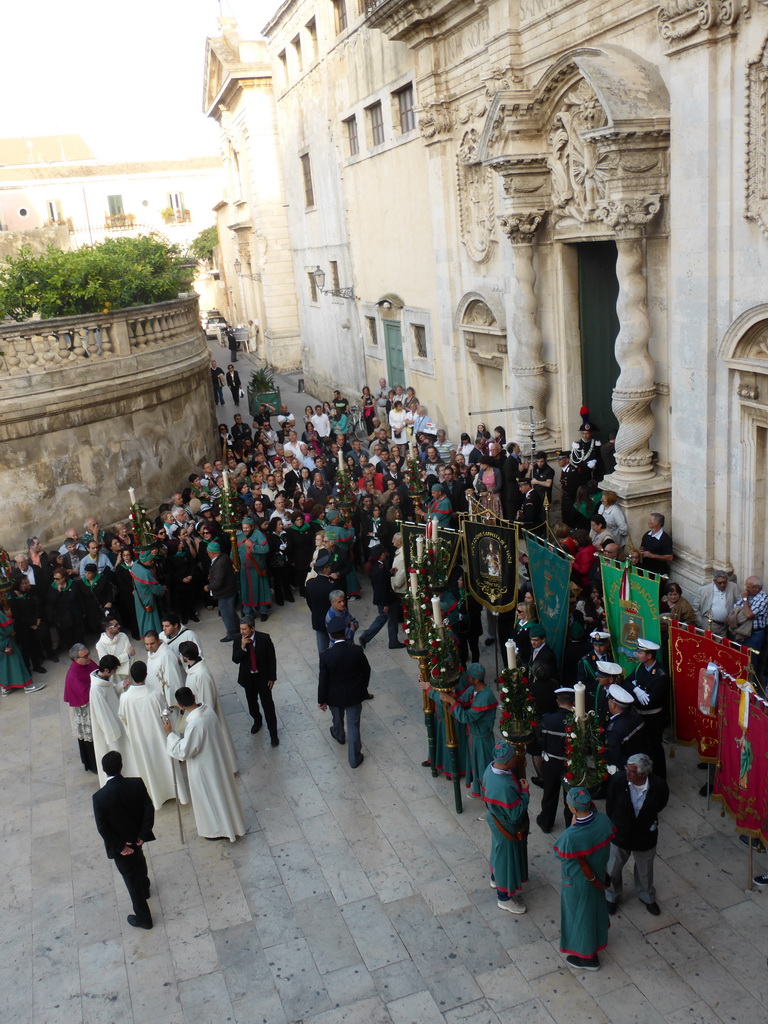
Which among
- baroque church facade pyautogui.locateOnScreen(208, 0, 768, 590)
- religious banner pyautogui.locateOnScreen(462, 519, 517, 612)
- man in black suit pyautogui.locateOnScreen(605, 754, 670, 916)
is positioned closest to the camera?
man in black suit pyautogui.locateOnScreen(605, 754, 670, 916)

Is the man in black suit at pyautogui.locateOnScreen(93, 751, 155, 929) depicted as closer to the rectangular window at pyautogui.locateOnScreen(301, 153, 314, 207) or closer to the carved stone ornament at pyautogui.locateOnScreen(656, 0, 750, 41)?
the carved stone ornament at pyautogui.locateOnScreen(656, 0, 750, 41)

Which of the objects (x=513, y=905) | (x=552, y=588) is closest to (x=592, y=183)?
(x=552, y=588)

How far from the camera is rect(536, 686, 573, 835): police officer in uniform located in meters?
7.70

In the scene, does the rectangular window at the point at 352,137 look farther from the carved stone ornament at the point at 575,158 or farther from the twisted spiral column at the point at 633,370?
the twisted spiral column at the point at 633,370

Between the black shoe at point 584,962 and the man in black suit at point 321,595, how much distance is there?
5046 mm

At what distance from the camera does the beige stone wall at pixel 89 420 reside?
48.0ft

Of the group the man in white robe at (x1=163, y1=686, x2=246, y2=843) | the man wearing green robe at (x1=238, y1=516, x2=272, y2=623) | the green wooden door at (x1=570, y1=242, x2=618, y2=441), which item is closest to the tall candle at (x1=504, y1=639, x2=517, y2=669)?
the man in white robe at (x1=163, y1=686, x2=246, y2=843)

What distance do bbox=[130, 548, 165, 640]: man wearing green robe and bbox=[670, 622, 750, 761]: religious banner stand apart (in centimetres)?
699

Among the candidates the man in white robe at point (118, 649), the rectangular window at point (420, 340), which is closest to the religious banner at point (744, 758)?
the man in white robe at point (118, 649)

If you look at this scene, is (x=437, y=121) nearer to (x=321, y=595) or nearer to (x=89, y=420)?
(x=89, y=420)

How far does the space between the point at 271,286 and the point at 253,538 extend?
27803 millimetres

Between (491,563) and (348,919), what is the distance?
4.43 meters


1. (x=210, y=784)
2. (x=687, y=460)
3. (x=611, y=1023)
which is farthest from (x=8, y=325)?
(x=611, y=1023)

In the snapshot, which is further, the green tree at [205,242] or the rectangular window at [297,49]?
the green tree at [205,242]
